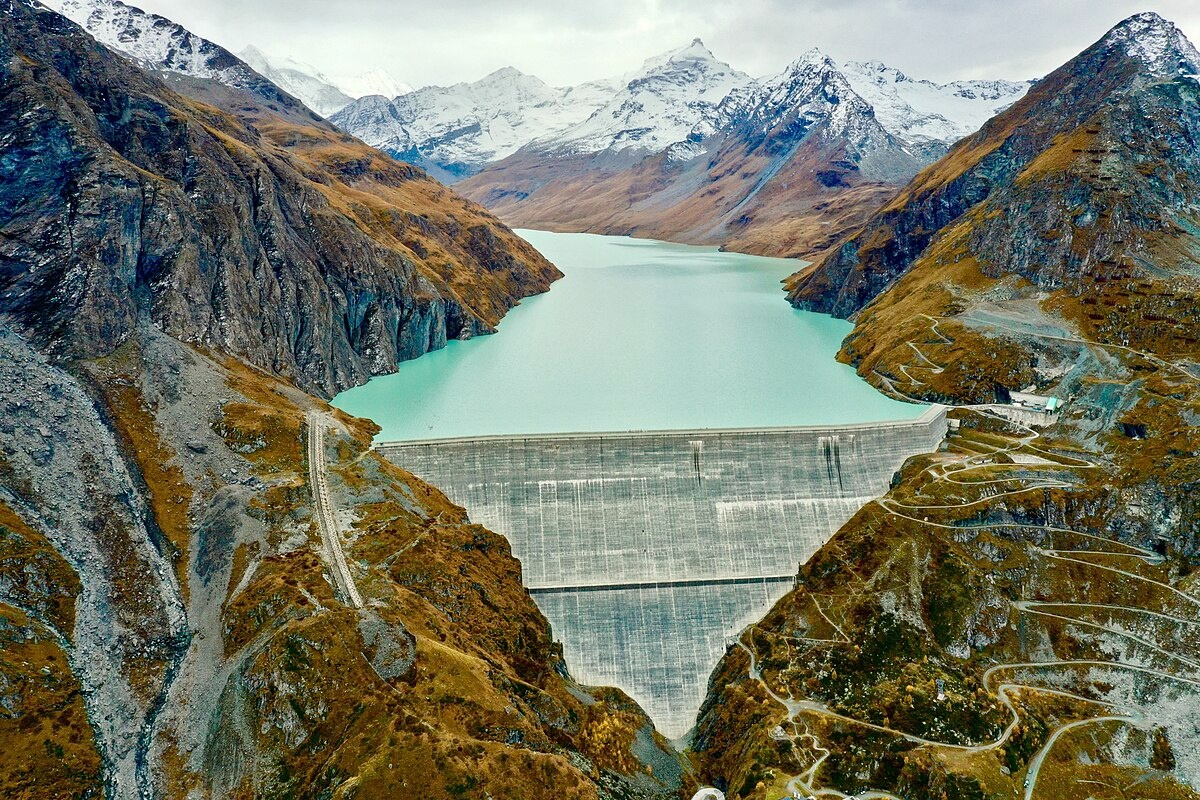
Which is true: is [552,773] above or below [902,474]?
below

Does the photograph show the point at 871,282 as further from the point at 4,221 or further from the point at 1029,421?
the point at 4,221

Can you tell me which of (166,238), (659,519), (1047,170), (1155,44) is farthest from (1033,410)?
(1155,44)

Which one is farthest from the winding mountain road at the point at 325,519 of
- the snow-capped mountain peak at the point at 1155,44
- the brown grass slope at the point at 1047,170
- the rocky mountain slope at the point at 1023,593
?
the snow-capped mountain peak at the point at 1155,44

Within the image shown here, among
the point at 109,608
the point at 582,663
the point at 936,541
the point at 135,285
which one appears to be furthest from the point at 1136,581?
the point at 135,285

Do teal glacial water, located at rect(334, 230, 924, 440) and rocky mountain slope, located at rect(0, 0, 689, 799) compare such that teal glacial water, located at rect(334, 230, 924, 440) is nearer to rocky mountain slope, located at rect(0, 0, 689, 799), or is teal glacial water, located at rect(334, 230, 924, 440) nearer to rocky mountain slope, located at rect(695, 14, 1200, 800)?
rocky mountain slope, located at rect(0, 0, 689, 799)

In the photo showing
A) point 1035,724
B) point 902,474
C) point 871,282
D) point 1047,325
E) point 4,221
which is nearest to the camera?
point 1035,724

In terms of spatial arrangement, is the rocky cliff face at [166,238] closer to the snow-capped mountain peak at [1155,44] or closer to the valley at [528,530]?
the valley at [528,530]
